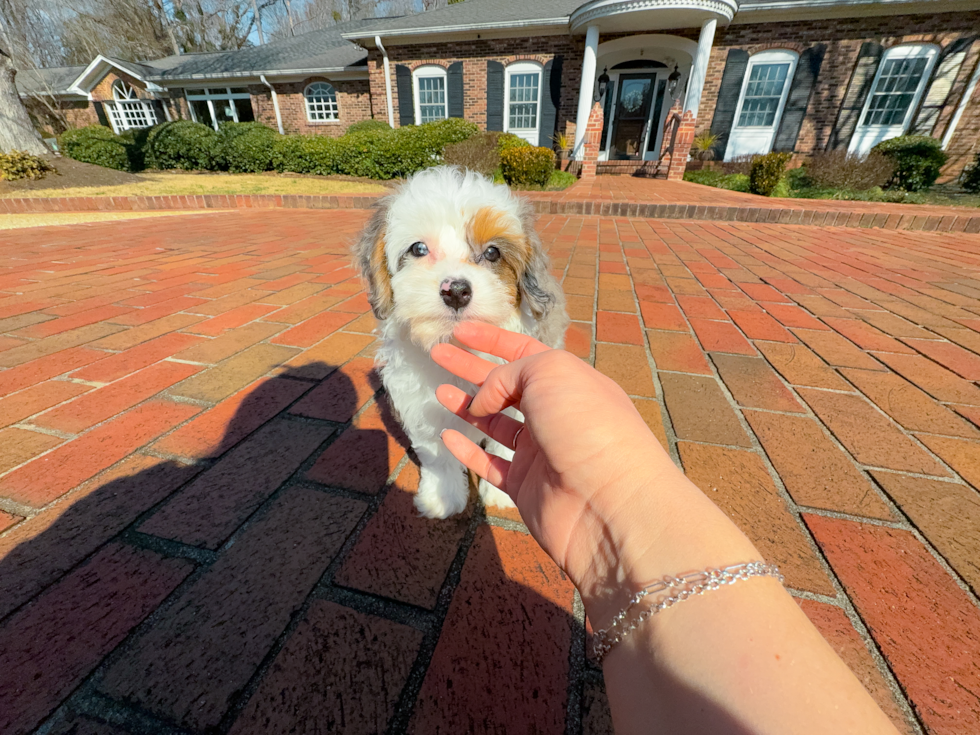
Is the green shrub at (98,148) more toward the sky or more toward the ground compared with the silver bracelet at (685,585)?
more toward the sky

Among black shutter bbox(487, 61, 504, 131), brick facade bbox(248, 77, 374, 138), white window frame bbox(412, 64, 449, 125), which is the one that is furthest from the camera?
brick facade bbox(248, 77, 374, 138)

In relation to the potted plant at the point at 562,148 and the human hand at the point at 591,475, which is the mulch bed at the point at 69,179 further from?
the human hand at the point at 591,475

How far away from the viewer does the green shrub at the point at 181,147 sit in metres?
17.0

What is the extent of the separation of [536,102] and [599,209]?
1234 cm

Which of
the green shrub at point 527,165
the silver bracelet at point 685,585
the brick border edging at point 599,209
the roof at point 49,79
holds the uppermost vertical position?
the roof at point 49,79

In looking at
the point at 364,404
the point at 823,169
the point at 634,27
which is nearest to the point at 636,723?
the point at 364,404

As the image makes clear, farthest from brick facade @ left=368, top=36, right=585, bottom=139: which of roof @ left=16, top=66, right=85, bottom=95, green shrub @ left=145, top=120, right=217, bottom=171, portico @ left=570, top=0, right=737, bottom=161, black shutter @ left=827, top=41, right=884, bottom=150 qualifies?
roof @ left=16, top=66, right=85, bottom=95

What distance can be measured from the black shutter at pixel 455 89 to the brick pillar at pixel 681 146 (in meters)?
10.2

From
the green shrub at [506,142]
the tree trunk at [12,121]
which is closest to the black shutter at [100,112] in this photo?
the tree trunk at [12,121]

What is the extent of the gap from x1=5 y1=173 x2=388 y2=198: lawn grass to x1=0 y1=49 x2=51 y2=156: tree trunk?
259cm

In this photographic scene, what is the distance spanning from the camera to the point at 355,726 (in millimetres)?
1143

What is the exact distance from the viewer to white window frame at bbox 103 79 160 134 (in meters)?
29.7

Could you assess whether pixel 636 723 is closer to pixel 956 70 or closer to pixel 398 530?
pixel 398 530

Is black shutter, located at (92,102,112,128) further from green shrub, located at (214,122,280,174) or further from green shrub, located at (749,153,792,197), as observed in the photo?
green shrub, located at (749,153,792,197)
